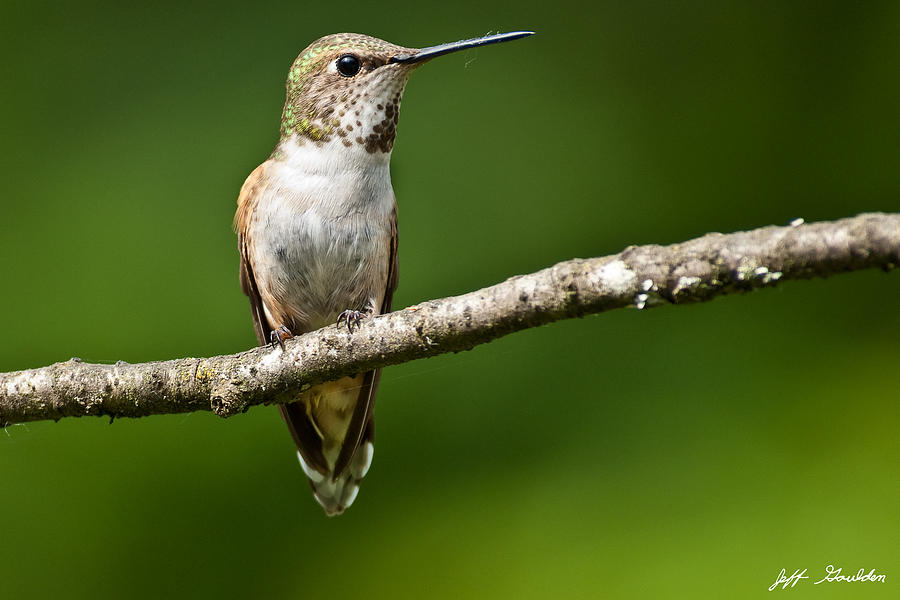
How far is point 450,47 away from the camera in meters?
2.99

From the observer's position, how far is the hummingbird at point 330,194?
3.15m

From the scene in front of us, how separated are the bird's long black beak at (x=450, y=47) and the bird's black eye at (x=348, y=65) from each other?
15cm

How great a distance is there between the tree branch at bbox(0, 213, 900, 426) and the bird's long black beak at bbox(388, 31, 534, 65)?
3.84ft

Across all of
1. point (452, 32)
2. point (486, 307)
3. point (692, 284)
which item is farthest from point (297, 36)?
point (692, 284)

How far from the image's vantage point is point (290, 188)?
319 cm

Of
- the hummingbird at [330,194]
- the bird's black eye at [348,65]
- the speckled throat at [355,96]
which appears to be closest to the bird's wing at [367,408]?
the hummingbird at [330,194]

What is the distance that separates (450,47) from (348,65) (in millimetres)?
434

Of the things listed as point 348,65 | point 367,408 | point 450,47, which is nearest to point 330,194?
point 348,65

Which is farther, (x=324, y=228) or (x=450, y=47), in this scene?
(x=324, y=228)

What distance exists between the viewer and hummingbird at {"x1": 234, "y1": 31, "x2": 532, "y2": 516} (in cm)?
315

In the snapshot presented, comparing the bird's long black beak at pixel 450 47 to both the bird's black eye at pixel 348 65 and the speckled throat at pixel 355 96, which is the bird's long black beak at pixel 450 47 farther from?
the bird's black eye at pixel 348 65

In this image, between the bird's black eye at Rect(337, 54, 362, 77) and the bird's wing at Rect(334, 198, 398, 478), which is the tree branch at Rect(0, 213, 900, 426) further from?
the bird's black eye at Rect(337, 54, 362, 77)

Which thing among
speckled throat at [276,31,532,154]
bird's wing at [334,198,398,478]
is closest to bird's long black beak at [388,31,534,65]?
speckled throat at [276,31,532,154]

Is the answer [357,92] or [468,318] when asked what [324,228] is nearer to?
[357,92]
